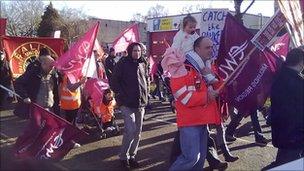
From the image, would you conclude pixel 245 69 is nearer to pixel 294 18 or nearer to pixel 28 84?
pixel 294 18

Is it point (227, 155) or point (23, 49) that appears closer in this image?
point (227, 155)

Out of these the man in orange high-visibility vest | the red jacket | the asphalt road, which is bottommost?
the asphalt road

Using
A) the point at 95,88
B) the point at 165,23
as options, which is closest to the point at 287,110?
the point at 95,88

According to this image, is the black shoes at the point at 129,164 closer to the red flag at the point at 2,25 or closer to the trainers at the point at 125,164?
the trainers at the point at 125,164

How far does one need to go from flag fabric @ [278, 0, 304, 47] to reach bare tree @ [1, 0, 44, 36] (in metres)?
41.2

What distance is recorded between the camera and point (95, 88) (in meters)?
9.09

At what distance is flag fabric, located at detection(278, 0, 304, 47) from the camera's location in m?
4.52

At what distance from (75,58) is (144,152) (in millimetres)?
1850

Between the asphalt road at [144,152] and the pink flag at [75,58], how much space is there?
127 centimetres

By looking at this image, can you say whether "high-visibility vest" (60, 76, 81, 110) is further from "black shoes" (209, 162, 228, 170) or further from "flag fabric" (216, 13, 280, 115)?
"flag fabric" (216, 13, 280, 115)

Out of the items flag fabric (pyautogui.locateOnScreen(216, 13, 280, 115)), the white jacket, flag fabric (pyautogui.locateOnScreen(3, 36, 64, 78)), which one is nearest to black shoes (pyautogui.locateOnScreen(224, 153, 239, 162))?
flag fabric (pyautogui.locateOnScreen(216, 13, 280, 115))

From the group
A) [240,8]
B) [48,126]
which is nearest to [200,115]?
[48,126]

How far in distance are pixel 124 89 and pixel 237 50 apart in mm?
1647

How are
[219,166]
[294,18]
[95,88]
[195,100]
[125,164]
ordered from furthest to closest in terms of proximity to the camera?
[95,88] → [125,164] → [219,166] → [195,100] → [294,18]
